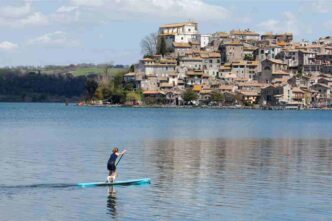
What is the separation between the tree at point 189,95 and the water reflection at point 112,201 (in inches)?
5353

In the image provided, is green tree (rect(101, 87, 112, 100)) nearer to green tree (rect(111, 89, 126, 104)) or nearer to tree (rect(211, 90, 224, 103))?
green tree (rect(111, 89, 126, 104))

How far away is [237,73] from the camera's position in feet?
546

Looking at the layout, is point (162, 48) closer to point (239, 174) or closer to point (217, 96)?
point (217, 96)

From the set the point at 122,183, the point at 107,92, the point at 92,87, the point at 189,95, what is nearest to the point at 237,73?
the point at 189,95

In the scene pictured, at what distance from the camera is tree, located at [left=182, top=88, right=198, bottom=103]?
16362 centimetres

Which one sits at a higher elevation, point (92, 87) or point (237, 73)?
point (237, 73)

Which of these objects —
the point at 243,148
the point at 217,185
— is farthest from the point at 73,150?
the point at 217,185

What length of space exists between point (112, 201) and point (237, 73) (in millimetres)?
142487

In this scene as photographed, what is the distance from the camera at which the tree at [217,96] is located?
541 ft

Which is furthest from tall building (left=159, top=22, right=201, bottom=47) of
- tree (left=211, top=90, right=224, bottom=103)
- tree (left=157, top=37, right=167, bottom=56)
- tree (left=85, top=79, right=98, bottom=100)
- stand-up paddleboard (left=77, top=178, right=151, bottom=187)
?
stand-up paddleboard (left=77, top=178, right=151, bottom=187)

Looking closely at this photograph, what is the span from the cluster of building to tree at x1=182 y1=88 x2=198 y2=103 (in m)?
1.33

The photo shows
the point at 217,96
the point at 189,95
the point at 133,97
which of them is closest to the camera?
the point at 189,95

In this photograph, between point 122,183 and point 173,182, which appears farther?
point 173,182

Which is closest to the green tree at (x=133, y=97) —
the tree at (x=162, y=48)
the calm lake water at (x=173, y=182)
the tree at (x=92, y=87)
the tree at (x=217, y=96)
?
the tree at (x=162, y=48)
